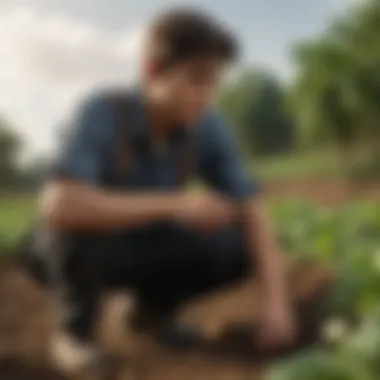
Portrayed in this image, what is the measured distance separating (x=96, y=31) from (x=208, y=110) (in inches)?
5.6

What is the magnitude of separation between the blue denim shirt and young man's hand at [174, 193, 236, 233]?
0.01 metres

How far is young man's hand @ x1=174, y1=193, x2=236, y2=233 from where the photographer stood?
3.74 feet

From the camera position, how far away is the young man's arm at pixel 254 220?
45.3 inches

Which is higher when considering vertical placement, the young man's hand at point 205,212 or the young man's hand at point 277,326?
the young man's hand at point 205,212

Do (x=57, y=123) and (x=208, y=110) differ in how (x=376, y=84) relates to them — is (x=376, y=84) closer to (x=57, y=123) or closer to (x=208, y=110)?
(x=208, y=110)

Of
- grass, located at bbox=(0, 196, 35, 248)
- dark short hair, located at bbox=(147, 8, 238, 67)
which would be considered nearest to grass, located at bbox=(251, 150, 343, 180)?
dark short hair, located at bbox=(147, 8, 238, 67)

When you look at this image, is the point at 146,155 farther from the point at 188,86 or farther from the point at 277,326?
the point at 277,326

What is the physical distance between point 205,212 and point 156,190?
58 millimetres

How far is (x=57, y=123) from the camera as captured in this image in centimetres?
113

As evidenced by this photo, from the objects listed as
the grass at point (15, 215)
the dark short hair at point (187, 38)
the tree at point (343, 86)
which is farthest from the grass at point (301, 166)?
the grass at point (15, 215)

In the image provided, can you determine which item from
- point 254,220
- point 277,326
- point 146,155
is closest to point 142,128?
point 146,155

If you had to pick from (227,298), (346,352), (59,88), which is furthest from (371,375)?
(59,88)

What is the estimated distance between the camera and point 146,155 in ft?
3.77

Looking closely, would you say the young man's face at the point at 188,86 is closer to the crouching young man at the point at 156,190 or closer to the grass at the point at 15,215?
the crouching young man at the point at 156,190
